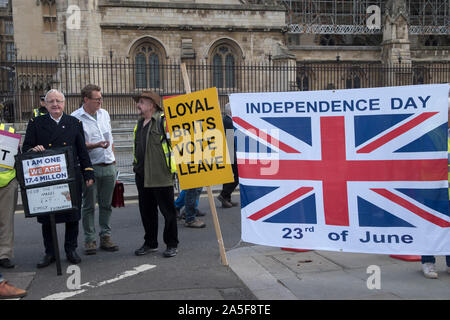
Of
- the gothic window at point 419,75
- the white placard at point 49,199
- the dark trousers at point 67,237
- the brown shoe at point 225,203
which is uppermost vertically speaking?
the gothic window at point 419,75

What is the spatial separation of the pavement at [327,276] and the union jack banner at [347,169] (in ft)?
1.18

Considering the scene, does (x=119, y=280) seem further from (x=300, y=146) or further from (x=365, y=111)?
(x=365, y=111)

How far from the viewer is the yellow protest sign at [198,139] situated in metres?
5.20

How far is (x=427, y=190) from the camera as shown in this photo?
452 cm

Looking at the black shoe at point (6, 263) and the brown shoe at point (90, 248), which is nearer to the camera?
the black shoe at point (6, 263)

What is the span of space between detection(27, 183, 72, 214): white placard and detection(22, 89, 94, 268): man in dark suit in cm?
17

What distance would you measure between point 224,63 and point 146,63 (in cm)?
423

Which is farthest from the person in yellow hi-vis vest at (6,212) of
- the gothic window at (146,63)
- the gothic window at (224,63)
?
the gothic window at (224,63)

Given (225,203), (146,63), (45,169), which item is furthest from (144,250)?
(146,63)

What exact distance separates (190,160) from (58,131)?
5.26 feet

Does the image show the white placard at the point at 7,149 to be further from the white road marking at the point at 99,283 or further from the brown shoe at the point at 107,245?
the white road marking at the point at 99,283

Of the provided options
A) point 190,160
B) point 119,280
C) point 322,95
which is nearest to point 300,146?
point 322,95

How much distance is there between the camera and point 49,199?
17.6 ft

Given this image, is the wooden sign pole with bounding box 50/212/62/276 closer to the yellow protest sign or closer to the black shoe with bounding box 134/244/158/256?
Answer: the black shoe with bounding box 134/244/158/256
